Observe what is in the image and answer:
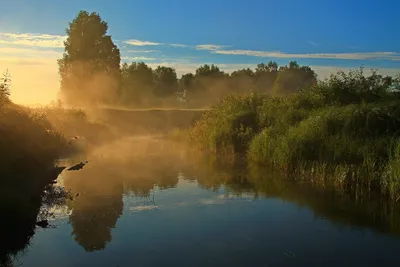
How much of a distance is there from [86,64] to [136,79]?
24356mm

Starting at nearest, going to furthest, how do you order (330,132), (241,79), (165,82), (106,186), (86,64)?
(106,186), (330,132), (86,64), (165,82), (241,79)

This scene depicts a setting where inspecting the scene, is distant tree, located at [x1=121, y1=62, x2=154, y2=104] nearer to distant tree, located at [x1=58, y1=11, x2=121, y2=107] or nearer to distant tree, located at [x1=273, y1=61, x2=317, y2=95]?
distant tree, located at [x1=58, y1=11, x2=121, y2=107]

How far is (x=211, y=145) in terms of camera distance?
96.4ft

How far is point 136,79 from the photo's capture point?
7394 cm

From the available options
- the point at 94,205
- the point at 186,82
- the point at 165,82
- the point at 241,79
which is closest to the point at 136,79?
the point at 165,82

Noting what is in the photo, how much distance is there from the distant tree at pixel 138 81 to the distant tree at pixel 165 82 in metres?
1.93

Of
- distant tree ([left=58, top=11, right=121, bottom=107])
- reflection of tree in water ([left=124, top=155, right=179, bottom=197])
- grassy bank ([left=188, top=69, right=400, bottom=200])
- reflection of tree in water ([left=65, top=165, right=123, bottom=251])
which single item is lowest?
reflection of tree in water ([left=124, top=155, right=179, bottom=197])

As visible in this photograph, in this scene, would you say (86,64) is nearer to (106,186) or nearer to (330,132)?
(106,186)

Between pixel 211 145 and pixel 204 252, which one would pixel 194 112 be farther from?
pixel 204 252

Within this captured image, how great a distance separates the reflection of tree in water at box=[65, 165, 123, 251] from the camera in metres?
11.4

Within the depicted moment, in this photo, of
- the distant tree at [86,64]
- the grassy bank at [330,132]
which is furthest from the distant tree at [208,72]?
the grassy bank at [330,132]

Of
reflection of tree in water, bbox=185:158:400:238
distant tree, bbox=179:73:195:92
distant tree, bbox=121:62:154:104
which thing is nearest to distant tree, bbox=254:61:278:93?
distant tree, bbox=179:73:195:92

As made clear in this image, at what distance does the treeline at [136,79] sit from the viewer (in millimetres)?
49812

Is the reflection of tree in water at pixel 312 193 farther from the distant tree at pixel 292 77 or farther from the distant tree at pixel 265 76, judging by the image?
the distant tree at pixel 265 76
